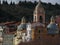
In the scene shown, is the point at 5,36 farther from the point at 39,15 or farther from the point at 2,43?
the point at 39,15

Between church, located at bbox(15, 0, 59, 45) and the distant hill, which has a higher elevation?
the distant hill

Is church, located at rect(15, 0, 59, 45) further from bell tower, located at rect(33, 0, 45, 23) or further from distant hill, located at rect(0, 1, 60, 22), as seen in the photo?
distant hill, located at rect(0, 1, 60, 22)

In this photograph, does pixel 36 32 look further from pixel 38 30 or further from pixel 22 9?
pixel 22 9

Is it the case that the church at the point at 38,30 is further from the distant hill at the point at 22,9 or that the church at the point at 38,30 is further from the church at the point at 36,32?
the distant hill at the point at 22,9

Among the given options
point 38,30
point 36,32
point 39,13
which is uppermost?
point 39,13

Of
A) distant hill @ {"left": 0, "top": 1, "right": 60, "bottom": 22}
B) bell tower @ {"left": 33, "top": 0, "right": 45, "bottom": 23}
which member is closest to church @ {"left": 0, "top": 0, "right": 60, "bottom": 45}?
bell tower @ {"left": 33, "top": 0, "right": 45, "bottom": 23}

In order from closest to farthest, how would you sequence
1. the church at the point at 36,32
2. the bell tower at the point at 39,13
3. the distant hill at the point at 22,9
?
the church at the point at 36,32 < the bell tower at the point at 39,13 < the distant hill at the point at 22,9

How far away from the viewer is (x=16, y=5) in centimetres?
7419

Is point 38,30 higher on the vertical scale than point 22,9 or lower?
lower

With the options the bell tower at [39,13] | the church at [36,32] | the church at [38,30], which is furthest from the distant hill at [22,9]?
the church at [38,30]

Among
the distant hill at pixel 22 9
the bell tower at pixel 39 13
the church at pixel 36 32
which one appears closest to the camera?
the church at pixel 36 32

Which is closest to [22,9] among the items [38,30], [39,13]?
[39,13]

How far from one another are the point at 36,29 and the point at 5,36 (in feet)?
24.2

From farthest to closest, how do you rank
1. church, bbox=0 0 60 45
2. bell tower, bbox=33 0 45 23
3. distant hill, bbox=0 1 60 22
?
distant hill, bbox=0 1 60 22, bell tower, bbox=33 0 45 23, church, bbox=0 0 60 45
